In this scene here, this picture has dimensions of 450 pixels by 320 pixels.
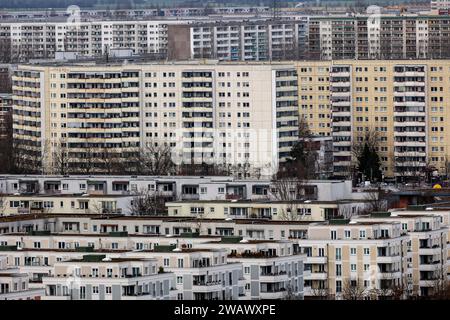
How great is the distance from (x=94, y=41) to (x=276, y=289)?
2360 centimetres

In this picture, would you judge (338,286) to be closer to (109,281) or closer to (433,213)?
(433,213)

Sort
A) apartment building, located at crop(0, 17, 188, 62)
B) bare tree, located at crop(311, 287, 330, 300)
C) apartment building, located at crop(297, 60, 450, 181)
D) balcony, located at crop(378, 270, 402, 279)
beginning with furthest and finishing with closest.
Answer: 1. apartment building, located at crop(0, 17, 188, 62)
2. apartment building, located at crop(297, 60, 450, 181)
3. balcony, located at crop(378, 270, 402, 279)
4. bare tree, located at crop(311, 287, 330, 300)

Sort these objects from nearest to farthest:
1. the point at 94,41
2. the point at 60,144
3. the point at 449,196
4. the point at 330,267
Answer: the point at 330,267, the point at 449,196, the point at 60,144, the point at 94,41

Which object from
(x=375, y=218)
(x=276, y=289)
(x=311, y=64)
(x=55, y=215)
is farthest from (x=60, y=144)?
(x=276, y=289)

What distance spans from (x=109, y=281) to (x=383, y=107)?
13577mm

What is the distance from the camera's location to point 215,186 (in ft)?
40.4

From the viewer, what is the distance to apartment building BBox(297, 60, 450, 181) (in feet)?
61.4

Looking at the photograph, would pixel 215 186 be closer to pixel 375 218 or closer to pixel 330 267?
pixel 375 218

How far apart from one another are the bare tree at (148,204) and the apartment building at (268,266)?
12.0ft

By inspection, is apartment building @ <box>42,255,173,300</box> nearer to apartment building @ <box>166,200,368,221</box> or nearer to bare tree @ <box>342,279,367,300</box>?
bare tree @ <box>342,279,367,300</box>

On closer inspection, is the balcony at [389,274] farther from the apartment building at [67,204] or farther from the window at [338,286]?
the apartment building at [67,204]

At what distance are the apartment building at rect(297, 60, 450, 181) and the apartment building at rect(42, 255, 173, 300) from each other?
40.5 ft

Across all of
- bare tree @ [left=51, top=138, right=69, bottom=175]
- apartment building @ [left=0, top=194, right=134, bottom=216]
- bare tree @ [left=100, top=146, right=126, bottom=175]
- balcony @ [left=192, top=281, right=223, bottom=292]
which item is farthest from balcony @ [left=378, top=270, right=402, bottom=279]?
bare tree @ [left=51, top=138, right=69, bottom=175]

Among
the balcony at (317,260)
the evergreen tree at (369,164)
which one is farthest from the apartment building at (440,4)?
the balcony at (317,260)
